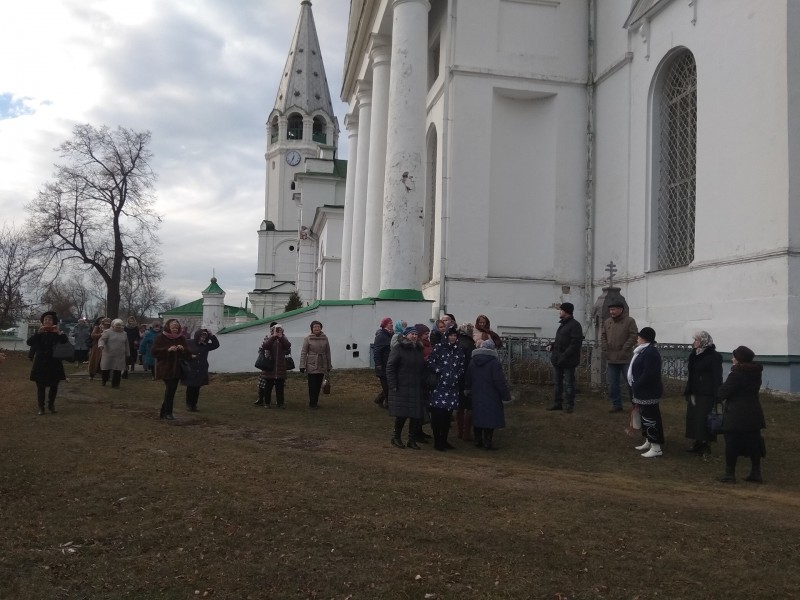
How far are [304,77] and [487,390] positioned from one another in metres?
62.5

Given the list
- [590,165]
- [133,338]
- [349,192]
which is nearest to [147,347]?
[133,338]

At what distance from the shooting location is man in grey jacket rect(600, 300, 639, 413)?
10750 millimetres

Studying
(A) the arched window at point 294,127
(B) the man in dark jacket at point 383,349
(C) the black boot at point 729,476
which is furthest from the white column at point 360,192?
(A) the arched window at point 294,127

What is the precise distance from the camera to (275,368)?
1220 cm

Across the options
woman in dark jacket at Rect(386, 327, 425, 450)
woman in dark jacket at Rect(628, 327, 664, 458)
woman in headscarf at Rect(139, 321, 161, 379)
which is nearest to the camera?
woman in dark jacket at Rect(628, 327, 664, 458)

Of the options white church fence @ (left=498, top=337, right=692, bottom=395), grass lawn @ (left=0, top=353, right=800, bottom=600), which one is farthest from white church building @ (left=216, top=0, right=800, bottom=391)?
grass lawn @ (left=0, top=353, right=800, bottom=600)

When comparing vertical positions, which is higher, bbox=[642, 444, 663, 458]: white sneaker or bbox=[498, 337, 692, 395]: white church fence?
bbox=[498, 337, 692, 395]: white church fence

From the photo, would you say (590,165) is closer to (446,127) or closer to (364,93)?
(446,127)

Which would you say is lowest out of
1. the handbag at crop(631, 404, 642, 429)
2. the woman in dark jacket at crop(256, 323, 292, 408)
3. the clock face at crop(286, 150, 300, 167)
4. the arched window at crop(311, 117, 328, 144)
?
the handbag at crop(631, 404, 642, 429)

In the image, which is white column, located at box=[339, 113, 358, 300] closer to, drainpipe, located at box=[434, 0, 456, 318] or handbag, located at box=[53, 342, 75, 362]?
drainpipe, located at box=[434, 0, 456, 318]

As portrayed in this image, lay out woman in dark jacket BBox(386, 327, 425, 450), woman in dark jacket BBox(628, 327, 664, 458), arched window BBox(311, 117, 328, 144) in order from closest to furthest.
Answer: woman in dark jacket BBox(628, 327, 664, 458) < woman in dark jacket BBox(386, 327, 425, 450) < arched window BBox(311, 117, 328, 144)

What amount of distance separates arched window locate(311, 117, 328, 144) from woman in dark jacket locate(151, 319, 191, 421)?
58.0 metres

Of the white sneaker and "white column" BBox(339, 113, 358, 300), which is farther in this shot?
"white column" BBox(339, 113, 358, 300)

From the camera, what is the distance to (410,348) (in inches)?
352
